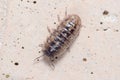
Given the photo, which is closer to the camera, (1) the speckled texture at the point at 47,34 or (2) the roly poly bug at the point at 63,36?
(2) the roly poly bug at the point at 63,36

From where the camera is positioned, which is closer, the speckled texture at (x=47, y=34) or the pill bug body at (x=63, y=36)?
the pill bug body at (x=63, y=36)

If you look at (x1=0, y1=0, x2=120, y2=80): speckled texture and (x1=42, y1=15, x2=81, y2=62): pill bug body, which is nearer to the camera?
(x1=42, y1=15, x2=81, y2=62): pill bug body

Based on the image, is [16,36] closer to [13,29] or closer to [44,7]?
[13,29]

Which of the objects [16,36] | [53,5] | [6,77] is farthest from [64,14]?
[6,77]

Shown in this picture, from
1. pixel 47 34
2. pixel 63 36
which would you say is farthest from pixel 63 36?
pixel 47 34

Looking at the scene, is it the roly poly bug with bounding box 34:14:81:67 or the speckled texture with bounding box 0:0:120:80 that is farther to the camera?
the speckled texture with bounding box 0:0:120:80
